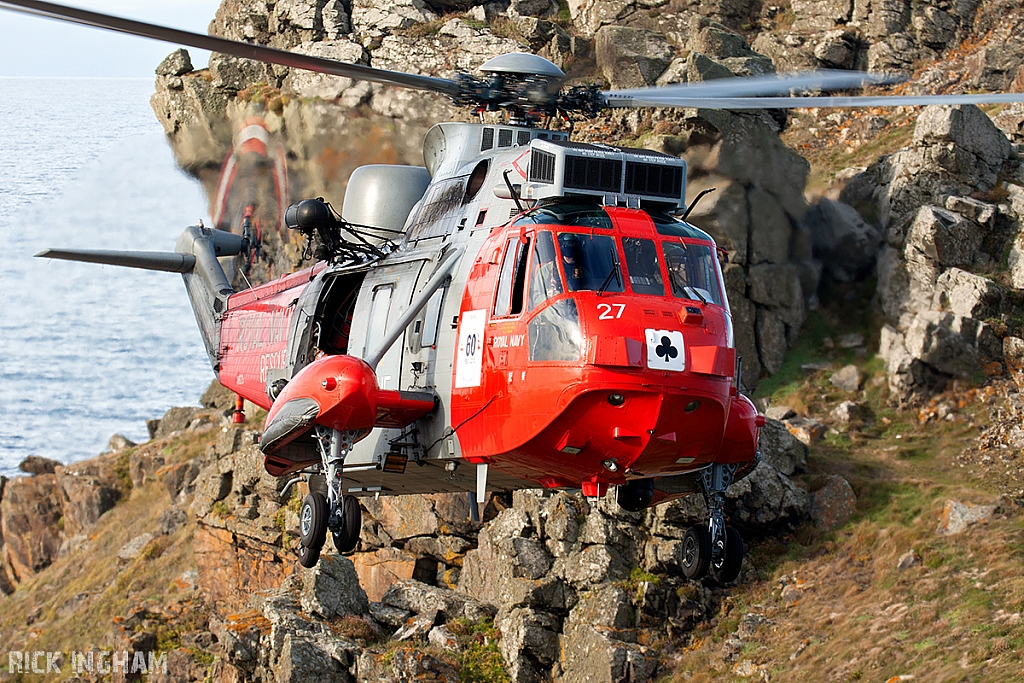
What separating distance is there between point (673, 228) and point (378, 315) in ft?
14.5

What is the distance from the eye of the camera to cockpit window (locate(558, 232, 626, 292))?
11867 millimetres

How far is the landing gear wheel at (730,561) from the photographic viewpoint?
44.4ft

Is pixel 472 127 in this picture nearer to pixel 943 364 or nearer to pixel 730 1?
pixel 943 364

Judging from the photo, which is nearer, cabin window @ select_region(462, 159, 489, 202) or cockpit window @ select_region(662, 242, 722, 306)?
cockpit window @ select_region(662, 242, 722, 306)

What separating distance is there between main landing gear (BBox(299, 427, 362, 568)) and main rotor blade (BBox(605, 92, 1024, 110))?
18.5 ft

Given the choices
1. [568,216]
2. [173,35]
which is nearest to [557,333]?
[568,216]

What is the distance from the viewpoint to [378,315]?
1520 cm

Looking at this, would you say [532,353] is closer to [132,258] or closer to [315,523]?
[315,523]

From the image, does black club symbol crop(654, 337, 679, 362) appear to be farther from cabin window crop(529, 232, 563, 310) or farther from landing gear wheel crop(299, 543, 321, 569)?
landing gear wheel crop(299, 543, 321, 569)

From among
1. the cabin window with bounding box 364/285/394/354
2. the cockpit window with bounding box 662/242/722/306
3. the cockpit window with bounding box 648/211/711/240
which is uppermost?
the cockpit window with bounding box 648/211/711/240

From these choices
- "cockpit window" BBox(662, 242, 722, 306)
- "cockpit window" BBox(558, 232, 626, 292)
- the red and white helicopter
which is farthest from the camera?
"cockpit window" BBox(662, 242, 722, 306)

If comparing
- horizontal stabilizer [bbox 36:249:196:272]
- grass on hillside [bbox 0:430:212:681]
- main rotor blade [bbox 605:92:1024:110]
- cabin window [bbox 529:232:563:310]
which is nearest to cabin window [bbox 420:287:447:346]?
cabin window [bbox 529:232:563:310]

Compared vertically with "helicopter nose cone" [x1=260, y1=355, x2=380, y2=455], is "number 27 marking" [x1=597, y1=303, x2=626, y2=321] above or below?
above

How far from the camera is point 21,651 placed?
28.2 metres
